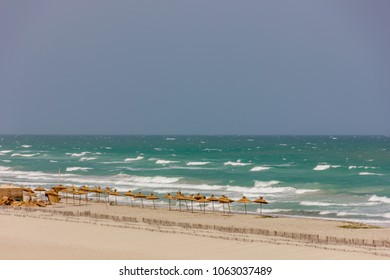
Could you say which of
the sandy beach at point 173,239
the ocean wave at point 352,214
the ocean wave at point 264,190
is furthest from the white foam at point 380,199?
the sandy beach at point 173,239

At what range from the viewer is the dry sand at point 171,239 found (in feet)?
76.5

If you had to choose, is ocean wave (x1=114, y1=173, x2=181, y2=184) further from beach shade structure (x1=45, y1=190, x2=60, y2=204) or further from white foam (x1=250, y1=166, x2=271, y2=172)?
beach shade structure (x1=45, y1=190, x2=60, y2=204)

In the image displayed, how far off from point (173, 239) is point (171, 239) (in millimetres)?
85

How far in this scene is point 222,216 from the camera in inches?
1513

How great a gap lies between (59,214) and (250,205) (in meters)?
14.5

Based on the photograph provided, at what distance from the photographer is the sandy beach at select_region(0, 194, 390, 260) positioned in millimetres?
23297

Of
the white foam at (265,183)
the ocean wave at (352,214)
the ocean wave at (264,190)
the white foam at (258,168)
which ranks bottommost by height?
the ocean wave at (264,190)

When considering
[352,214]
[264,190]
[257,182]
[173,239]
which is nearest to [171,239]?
[173,239]

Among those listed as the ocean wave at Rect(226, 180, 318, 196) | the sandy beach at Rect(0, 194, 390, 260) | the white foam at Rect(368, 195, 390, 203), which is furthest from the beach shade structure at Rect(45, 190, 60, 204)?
the white foam at Rect(368, 195, 390, 203)

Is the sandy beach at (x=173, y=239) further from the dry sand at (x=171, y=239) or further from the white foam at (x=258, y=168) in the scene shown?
the white foam at (x=258, y=168)

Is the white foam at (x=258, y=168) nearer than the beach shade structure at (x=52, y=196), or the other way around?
the beach shade structure at (x=52, y=196)

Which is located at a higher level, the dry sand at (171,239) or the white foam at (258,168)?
the dry sand at (171,239)

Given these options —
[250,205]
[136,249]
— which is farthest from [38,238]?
[250,205]

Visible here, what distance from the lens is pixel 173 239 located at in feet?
86.8
